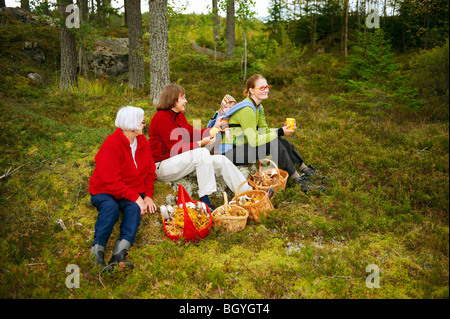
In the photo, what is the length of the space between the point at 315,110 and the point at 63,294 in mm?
8733

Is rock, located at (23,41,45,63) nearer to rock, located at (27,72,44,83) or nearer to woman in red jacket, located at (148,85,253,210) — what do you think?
rock, located at (27,72,44,83)

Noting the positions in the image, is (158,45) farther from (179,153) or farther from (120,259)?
(120,259)

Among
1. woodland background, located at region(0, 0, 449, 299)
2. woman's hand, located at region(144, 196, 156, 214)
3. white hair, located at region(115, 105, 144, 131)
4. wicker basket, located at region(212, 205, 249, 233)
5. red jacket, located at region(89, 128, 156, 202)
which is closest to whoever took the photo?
woodland background, located at region(0, 0, 449, 299)

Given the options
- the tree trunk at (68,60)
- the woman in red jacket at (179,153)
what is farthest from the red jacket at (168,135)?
the tree trunk at (68,60)

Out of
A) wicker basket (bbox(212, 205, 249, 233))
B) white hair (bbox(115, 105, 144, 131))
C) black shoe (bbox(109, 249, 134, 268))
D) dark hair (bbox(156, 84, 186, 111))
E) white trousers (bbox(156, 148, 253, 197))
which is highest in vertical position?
Answer: dark hair (bbox(156, 84, 186, 111))

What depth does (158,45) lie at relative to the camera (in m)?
8.05

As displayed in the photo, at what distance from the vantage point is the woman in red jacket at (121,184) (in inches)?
146

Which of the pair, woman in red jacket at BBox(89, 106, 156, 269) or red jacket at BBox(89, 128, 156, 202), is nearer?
woman in red jacket at BBox(89, 106, 156, 269)

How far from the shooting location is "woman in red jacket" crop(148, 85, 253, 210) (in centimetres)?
475

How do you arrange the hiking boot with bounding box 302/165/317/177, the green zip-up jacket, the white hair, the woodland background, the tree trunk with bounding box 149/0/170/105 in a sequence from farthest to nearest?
1. the tree trunk with bounding box 149/0/170/105
2. the hiking boot with bounding box 302/165/317/177
3. the green zip-up jacket
4. the white hair
5. the woodland background

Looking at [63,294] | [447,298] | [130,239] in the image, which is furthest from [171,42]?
[447,298]

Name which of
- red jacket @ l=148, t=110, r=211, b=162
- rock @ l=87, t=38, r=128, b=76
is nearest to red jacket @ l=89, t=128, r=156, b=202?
red jacket @ l=148, t=110, r=211, b=162

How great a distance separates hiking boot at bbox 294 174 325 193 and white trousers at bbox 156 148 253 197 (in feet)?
3.15

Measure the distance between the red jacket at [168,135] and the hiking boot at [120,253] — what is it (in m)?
1.70
